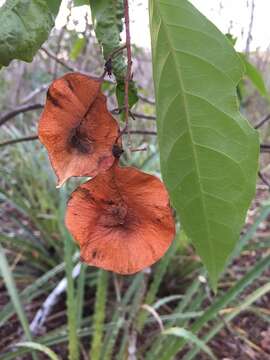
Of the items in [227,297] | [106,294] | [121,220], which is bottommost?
[106,294]

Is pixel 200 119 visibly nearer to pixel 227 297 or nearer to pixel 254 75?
pixel 254 75

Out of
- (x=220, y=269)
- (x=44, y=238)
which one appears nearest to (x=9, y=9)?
(x=220, y=269)

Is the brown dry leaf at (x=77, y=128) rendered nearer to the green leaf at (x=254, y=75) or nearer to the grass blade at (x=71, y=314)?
the green leaf at (x=254, y=75)

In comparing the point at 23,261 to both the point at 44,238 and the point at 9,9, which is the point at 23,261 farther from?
the point at 9,9

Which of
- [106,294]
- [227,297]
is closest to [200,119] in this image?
[227,297]

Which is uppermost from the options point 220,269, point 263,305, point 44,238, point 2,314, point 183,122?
point 183,122

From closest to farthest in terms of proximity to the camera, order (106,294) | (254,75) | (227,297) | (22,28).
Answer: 1. (22,28)
2. (254,75)
3. (227,297)
4. (106,294)

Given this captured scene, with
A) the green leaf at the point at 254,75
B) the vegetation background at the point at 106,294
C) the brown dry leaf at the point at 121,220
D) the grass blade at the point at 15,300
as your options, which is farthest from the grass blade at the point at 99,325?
the brown dry leaf at the point at 121,220
